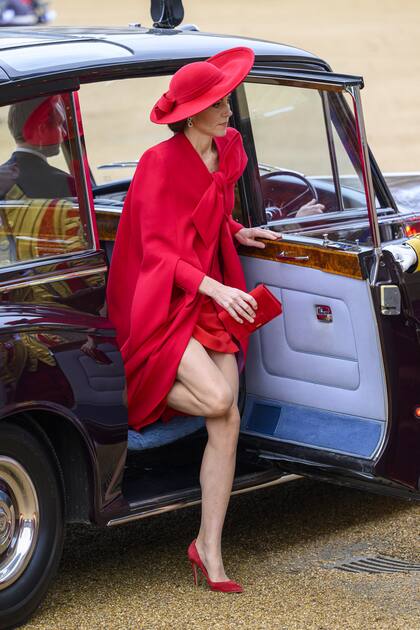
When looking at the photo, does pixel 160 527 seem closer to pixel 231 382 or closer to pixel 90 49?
pixel 231 382

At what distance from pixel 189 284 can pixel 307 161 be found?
165 centimetres

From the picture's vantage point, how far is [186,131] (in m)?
4.63

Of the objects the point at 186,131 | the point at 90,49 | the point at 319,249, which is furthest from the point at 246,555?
the point at 90,49

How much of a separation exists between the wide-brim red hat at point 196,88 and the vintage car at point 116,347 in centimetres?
27

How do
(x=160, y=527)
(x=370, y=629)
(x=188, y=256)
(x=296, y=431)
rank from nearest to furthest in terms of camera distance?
(x=370, y=629) < (x=188, y=256) < (x=296, y=431) < (x=160, y=527)

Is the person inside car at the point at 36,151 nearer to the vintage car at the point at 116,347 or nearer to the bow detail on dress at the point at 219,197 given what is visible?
the vintage car at the point at 116,347

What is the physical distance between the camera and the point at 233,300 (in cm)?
443

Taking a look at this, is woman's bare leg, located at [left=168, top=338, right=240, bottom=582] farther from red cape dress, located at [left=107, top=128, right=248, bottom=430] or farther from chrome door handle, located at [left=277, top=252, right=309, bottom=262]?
chrome door handle, located at [left=277, top=252, right=309, bottom=262]

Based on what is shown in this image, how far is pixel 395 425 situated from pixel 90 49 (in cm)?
176

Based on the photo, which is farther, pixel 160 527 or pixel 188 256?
pixel 160 527

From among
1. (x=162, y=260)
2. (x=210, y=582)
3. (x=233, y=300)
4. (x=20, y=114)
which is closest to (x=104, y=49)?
(x=20, y=114)

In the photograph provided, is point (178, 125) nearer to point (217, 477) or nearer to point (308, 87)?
point (308, 87)

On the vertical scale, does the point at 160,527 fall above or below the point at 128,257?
below

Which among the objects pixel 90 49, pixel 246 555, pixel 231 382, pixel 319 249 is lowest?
pixel 246 555
